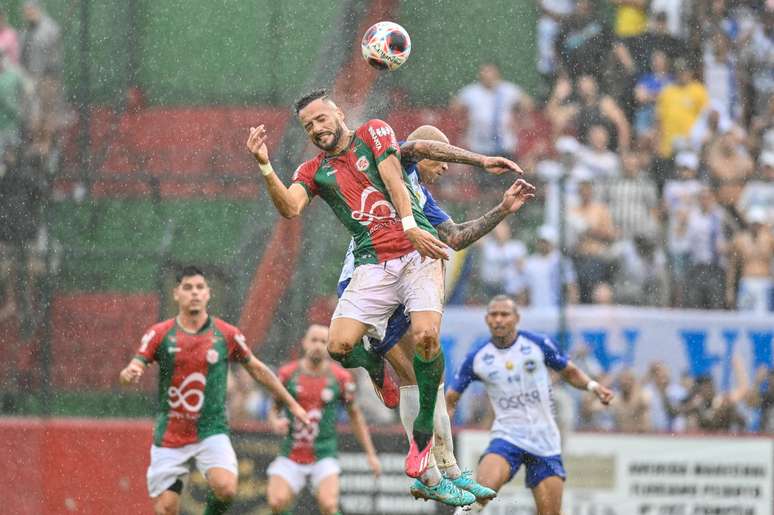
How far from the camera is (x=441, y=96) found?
16.8 meters

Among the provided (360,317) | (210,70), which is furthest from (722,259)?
(360,317)

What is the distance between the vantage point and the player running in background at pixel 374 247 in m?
8.82

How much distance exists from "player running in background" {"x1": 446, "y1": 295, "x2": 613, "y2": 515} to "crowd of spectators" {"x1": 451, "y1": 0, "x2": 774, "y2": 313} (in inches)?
105

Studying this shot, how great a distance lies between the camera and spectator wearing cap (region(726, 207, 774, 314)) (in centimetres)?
1497

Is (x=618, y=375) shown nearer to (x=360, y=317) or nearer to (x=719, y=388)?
(x=719, y=388)

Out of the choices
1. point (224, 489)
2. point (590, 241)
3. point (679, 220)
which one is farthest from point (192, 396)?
point (679, 220)

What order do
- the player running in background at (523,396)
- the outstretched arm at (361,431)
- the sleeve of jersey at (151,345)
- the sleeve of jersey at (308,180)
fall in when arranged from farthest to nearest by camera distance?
the outstretched arm at (361,431) → the player running in background at (523,396) → the sleeve of jersey at (151,345) → the sleeve of jersey at (308,180)

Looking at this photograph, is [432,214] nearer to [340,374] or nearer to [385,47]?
[385,47]

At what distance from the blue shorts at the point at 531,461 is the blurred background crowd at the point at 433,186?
2.44 metres

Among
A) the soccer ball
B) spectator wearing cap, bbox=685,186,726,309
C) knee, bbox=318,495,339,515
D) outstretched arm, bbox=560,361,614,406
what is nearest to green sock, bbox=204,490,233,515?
knee, bbox=318,495,339,515

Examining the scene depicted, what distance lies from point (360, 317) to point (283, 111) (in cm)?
801

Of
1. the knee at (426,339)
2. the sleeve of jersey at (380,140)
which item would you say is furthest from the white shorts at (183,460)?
the sleeve of jersey at (380,140)

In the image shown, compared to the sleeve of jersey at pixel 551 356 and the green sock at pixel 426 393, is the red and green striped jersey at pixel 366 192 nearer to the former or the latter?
the green sock at pixel 426 393

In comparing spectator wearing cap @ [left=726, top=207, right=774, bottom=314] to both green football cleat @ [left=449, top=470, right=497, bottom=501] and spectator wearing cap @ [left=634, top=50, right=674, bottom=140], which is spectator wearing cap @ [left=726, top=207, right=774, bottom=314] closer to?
spectator wearing cap @ [left=634, top=50, right=674, bottom=140]
